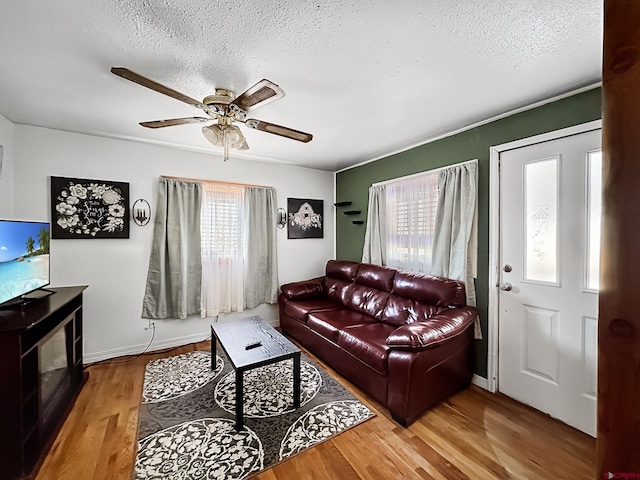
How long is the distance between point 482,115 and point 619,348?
98.5 inches

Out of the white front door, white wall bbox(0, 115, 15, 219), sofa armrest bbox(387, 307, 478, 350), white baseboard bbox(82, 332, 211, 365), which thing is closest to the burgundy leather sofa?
sofa armrest bbox(387, 307, 478, 350)

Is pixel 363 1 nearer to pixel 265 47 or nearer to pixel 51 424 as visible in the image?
pixel 265 47

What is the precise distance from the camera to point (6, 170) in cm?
250

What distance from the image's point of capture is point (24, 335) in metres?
1.58

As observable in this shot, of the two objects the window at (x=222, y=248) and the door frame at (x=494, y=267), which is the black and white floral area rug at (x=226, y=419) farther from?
the door frame at (x=494, y=267)

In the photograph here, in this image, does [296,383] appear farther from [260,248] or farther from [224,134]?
[260,248]

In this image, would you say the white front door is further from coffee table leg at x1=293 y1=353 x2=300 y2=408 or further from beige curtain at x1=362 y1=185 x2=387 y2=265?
coffee table leg at x1=293 y1=353 x2=300 y2=408

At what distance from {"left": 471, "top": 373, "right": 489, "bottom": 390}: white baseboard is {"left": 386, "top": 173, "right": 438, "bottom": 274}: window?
1.09 meters

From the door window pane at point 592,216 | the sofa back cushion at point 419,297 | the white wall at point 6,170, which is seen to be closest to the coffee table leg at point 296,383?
the sofa back cushion at point 419,297

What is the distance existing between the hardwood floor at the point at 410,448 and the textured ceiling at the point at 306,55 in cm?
241

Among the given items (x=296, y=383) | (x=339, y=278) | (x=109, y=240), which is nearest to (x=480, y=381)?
(x=296, y=383)

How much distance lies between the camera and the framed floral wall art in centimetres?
274

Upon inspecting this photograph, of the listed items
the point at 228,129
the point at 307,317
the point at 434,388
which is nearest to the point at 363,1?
the point at 228,129

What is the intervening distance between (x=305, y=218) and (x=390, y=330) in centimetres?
221
